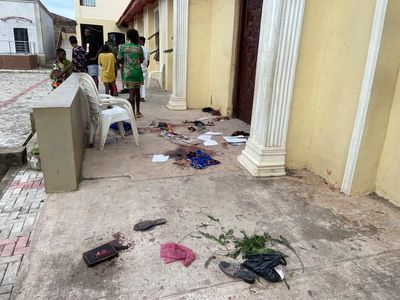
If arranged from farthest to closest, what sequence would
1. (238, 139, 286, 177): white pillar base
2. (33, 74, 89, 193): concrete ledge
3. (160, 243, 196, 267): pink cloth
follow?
(238, 139, 286, 177): white pillar base, (33, 74, 89, 193): concrete ledge, (160, 243, 196, 267): pink cloth

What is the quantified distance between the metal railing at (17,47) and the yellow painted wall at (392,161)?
27.4m

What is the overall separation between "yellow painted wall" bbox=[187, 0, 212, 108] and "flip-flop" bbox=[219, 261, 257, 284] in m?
5.81

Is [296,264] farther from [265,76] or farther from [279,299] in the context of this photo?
[265,76]

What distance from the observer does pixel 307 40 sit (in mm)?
3531

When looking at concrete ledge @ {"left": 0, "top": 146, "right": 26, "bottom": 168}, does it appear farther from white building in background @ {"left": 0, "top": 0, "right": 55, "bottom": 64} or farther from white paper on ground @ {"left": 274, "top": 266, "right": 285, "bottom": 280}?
white building in background @ {"left": 0, "top": 0, "right": 55, "bottom": 64}

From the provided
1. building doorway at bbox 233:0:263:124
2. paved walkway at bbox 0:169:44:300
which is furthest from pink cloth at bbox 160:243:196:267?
building doorway at bbox 233:0:263:124

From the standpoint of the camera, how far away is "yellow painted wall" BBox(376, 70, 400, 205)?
3.05m

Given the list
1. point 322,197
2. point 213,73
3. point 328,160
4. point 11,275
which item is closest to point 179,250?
point 11,275

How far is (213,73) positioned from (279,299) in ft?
20.0

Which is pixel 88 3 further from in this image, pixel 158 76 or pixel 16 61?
pixel 158 76

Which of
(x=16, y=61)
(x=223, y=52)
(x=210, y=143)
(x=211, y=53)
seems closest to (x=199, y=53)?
(x=211, y=53)

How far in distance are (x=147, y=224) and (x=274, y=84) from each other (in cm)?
208

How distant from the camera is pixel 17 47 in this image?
24.9 m

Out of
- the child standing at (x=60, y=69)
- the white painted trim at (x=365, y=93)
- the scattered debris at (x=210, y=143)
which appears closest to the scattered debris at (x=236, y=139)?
the scattered debris at (x=210, y=143)
